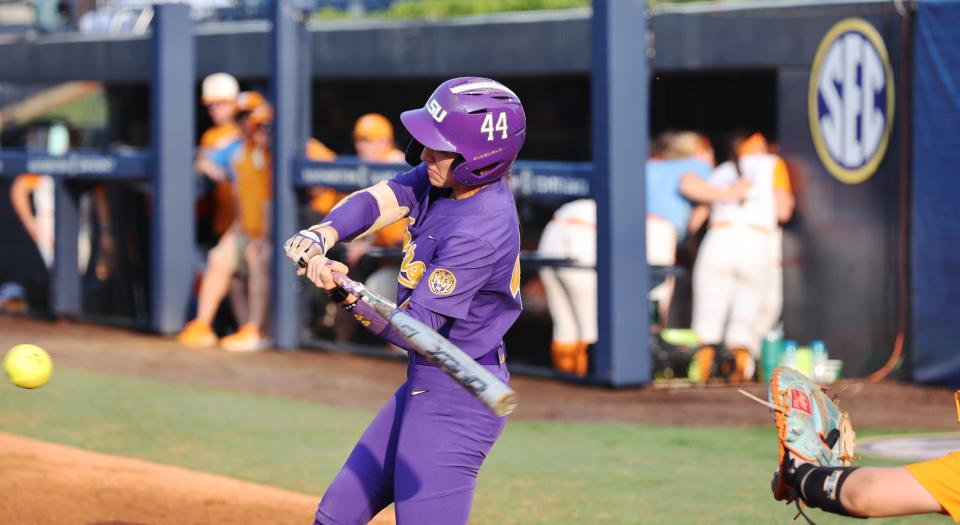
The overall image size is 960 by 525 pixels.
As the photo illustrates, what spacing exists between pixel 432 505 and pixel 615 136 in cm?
525

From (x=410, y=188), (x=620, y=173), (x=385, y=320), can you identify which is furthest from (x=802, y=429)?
(x=620, y=173)

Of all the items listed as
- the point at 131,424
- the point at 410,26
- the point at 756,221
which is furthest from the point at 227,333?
the point at 756,221

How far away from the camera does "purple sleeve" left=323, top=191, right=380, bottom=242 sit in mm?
3967

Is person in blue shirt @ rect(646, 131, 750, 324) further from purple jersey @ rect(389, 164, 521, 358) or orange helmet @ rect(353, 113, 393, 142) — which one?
purple jersey @ rect(389, 164, 521, 358)

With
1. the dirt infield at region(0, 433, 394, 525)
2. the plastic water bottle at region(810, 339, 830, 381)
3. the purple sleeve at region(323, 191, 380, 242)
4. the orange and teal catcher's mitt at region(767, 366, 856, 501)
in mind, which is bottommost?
the plastic water bottle at region(810, 339, 830, 381)

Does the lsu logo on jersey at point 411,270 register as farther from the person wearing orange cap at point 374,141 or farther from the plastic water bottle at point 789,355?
the person wearing orange cap at point 374,141

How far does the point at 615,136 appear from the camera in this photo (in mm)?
8688

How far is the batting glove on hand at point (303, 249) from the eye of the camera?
12.0 ft

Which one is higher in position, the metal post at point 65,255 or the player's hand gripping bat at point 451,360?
the player's hand gripping bat at point 451,360

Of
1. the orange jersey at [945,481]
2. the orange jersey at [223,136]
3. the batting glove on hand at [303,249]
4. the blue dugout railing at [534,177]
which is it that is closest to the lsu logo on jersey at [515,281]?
the batting glove on hand at [303,249]

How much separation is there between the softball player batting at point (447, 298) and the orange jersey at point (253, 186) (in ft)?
23.2

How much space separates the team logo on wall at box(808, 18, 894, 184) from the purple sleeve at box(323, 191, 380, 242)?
580 centimetres

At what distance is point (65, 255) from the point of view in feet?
41.1

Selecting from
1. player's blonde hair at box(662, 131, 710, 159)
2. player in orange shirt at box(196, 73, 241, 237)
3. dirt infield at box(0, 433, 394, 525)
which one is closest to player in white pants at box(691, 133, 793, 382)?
player's blonde hair at box(662, 131, 710, 159)
